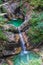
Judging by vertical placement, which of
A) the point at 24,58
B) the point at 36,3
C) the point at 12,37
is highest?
the point at 36,3

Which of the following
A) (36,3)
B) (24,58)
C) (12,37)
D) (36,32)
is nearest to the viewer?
(24,58)

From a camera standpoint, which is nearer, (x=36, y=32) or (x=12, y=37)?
(x=12, y=37)

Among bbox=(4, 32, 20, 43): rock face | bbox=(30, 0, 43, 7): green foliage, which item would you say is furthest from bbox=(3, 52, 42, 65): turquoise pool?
bbox=(30, 0, 43, 7): green foliage

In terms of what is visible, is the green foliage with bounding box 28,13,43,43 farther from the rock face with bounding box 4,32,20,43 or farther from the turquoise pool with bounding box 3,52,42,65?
the turquoise pool with bounding box 3,52,42,65

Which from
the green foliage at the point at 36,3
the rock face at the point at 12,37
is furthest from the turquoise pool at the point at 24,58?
the green foliage at the point at 36,3

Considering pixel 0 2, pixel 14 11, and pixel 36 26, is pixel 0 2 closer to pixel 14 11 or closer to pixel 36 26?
pixel 14 11

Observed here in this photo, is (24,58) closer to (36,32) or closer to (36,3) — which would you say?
(36,32)

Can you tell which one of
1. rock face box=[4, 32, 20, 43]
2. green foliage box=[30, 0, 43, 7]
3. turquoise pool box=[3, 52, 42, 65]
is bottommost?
turquoise pool box=[3, 52, 42, 65]

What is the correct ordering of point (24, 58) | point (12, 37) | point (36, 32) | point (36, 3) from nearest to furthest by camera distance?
point (24, 58) → point (12, 37) → point (36, 32) → point (36, 3)

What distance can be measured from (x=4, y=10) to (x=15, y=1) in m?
1.08

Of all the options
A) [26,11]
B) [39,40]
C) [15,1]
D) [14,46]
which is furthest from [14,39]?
[15,1]

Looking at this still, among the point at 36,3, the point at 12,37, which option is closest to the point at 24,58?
the point at 12,37

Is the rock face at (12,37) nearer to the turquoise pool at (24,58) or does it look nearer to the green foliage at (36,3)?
the turquoise pool at (24,58)

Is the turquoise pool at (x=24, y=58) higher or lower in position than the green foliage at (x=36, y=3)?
lower
